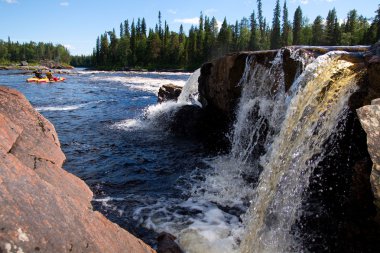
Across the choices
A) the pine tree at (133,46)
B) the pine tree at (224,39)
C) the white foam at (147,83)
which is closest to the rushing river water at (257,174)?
the white foam at (147,83)

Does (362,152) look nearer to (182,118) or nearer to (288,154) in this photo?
(288,154)

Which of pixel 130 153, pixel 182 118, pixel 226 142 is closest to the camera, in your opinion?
pixel 130 153

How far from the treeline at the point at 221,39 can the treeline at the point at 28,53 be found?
59963mm

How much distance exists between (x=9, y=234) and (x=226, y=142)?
34.0 feet

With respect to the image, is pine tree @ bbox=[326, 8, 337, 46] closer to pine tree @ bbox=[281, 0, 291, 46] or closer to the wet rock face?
pine tree @ bbox=[281, 0, 291, 46]

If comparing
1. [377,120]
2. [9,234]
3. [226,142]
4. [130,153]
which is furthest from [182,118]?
[9,234]

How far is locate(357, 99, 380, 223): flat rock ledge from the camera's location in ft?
12.5

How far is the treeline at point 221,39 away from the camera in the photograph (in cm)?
7294

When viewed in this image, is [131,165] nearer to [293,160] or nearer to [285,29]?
[293,160]

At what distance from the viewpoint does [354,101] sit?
5535mm

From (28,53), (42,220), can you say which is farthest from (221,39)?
(28,53)

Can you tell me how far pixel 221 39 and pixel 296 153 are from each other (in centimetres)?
8510

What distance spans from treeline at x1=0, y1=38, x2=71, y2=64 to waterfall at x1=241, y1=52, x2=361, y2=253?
543 feet

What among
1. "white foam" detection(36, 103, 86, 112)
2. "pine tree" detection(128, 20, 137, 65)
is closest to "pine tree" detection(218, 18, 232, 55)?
"pine tree" detection(128, 20, 137, 65)
